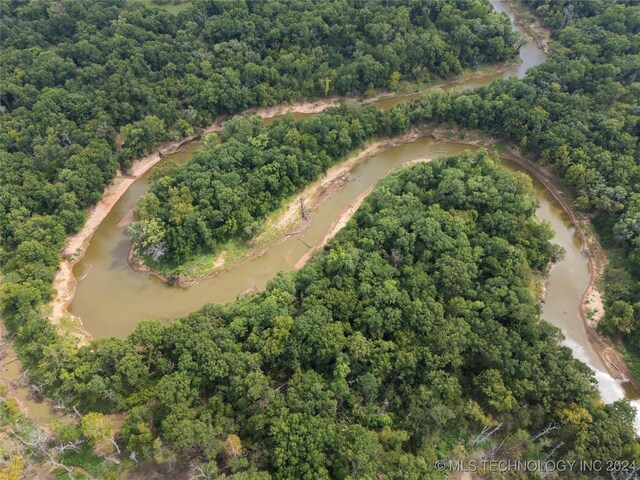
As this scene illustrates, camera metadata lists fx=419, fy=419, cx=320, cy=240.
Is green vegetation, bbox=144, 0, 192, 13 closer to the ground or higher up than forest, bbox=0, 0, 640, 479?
higher up

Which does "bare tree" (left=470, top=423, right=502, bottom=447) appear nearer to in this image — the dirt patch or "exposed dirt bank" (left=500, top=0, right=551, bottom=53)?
the dirt patch

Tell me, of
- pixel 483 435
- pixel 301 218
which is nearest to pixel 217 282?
pixel 301 218

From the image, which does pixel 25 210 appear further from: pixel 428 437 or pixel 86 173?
pixel 428 437

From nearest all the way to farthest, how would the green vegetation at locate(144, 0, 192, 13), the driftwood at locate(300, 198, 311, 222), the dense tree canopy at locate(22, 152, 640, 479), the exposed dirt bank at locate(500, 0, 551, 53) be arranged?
the dense tree canopy at locate(22, 152, 640, 479), the driftwood at locate(300, 198, 311, 222), the exposed dirt bank at locate(500, 0, 551, 53), the green vegetation at locate(144, 0, 192, 13)

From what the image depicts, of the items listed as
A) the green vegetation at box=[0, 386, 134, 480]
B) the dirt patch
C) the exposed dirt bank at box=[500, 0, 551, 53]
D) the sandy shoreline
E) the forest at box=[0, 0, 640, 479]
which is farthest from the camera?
the exposed dirt bank at box=[500, 0, 551, 53]

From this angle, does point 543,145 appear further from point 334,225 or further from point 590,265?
point 334,225

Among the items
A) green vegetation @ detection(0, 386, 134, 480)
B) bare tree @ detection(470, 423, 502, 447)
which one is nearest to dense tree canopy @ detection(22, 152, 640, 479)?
bare tree @ detection(470, 423, 502, 447)
